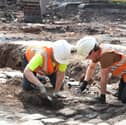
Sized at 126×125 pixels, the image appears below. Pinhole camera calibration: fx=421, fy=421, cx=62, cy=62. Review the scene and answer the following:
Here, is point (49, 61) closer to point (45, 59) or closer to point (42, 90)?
point (45, 59)

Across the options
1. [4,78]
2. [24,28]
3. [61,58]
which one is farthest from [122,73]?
[24,28]

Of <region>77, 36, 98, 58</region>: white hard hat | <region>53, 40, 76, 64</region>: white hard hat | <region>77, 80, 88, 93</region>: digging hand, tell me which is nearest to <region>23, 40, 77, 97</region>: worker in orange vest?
<region>53, 40, 76, 64</region>: white hard hat

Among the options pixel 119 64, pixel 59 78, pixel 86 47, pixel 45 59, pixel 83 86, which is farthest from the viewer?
pixel 83 86

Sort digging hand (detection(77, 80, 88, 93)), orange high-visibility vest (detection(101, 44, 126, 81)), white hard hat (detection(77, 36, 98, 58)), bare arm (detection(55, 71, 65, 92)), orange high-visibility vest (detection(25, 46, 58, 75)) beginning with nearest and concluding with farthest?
white hard hat (detection(77, 36, 98, 58)) → orange high-visibility vest (detection(25, 46, 58, 75)) → orange high-visibility vest (detection(101, 44, 126, 81)) → bare arm (detection(55, 71, 65, 92)) → digging hand (detection(77, 80, 88, 93))

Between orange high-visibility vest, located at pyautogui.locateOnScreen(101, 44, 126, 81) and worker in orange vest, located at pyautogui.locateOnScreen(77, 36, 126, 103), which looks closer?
worker in orange vest, located at pyautogui.locateOnScreen(77, 36, 126, 103)

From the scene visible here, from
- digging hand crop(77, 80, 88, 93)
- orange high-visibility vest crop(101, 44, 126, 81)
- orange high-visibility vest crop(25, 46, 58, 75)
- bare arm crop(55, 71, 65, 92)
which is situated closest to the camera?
orange high-visibility vest crop(25, 46, 58, 75)

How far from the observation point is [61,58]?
21.7 ft

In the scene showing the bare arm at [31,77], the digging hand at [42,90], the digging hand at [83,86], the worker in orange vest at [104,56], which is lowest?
the digging hand at [83,86]

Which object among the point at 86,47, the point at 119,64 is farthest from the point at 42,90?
the point at 119,64

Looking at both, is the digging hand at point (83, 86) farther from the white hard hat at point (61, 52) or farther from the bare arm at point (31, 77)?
the bare arm at point (31, 77)

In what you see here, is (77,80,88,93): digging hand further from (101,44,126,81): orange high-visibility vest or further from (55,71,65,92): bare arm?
(101,44,126,81): orange high-visibility vest

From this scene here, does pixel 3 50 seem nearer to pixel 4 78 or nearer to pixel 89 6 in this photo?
pixel 4 78

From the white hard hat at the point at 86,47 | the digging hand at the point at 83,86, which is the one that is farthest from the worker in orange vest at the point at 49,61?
the digging hand at the point at 83,86

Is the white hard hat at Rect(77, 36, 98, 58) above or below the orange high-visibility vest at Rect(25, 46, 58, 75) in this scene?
above
